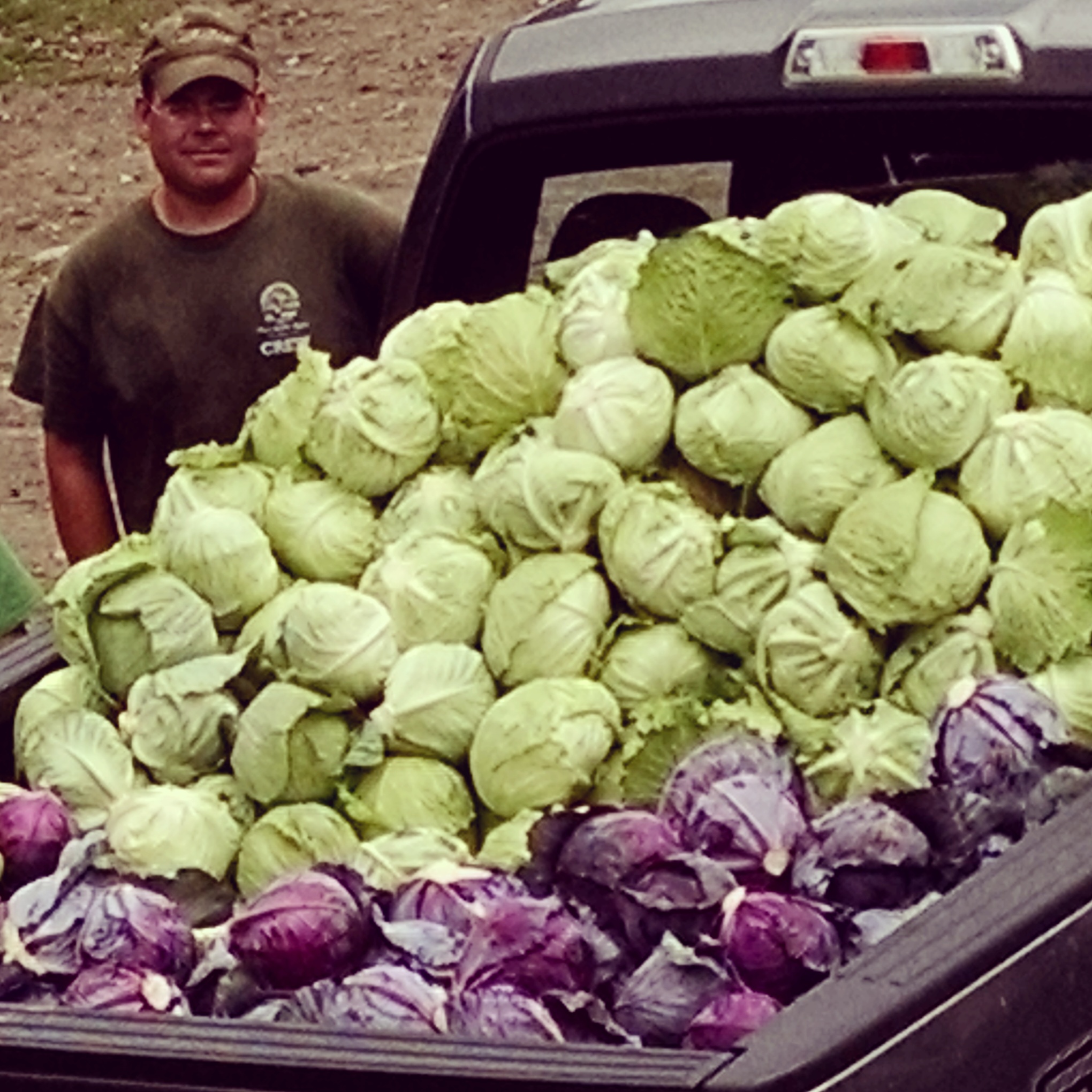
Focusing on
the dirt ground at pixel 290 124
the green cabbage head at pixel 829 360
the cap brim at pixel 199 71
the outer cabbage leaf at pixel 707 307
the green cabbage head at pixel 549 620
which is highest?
the cap brim at pixel 199 71

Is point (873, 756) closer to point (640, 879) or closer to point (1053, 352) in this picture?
point (640, 879)

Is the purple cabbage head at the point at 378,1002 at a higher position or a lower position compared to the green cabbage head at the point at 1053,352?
lower

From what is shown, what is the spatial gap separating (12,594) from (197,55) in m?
1.63

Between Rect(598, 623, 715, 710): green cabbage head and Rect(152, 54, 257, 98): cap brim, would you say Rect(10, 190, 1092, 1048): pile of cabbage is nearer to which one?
Rect(598, 623, 715, 710): green cabbage head

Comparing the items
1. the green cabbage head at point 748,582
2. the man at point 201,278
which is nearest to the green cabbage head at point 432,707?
the green cabbage head at point 748,582

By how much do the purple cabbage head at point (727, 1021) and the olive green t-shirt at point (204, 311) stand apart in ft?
9.09

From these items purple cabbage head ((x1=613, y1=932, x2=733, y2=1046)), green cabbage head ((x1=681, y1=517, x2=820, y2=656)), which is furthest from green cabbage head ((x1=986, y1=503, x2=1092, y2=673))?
purple cabbage head ((x1=613, y1=932, x2=733, y2=1046))

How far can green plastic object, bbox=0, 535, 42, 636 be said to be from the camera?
396 cm

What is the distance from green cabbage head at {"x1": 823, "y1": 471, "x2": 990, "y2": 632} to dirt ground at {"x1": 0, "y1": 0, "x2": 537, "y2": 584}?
6050 mm

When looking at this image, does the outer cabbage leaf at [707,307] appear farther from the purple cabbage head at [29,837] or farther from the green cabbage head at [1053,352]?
the purple cabbage head at [29,837]

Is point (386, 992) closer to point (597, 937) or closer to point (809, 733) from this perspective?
point (597, 937)

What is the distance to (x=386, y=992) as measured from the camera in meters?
2.70

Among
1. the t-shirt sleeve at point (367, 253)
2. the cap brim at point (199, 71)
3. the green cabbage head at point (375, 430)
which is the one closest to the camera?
the green cabbage head at point (375, 430)

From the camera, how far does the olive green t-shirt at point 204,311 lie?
5.21 metres
